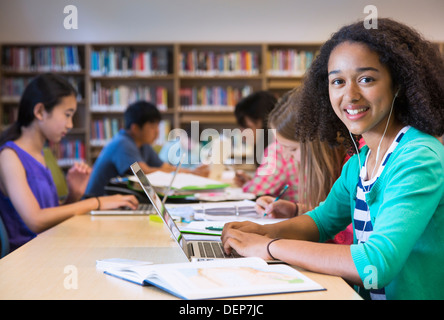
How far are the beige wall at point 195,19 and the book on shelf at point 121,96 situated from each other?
584mm

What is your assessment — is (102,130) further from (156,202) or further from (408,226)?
(408,226)

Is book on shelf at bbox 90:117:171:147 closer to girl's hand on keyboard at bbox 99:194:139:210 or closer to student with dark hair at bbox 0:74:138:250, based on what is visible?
student with dark hair at bbox 0:74:138:250

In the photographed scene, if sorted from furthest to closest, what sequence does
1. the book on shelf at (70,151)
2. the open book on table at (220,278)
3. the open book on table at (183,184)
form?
the book on shelf at (70,151) → the open book on table at (183,184) → the open book on table at (220,278)

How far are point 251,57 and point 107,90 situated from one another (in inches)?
63.6

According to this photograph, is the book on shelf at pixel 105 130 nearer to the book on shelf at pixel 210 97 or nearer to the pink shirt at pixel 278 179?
the book on shelf at pixel 210 97

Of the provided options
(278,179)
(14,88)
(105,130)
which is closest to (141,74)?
(105,130)

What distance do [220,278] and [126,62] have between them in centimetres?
486

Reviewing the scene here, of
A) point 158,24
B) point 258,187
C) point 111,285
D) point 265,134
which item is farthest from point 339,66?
point 158,24

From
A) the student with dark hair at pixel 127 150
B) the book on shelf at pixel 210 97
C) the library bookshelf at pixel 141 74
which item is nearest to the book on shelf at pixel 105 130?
the library bookshelf at pixel 141 74

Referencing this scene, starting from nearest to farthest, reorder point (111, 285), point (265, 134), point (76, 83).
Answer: point (111, 285), point (265, 134), point (76, 83)

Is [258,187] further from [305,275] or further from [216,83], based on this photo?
[216,83]

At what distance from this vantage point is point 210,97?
556cm

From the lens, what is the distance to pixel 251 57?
5477mm

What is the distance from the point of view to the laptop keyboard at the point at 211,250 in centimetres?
112
